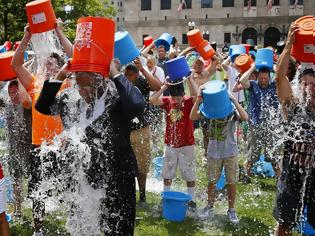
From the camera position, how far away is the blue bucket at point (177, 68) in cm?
534

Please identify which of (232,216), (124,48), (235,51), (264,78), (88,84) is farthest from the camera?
(235,51)

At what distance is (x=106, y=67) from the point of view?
3.20 meters

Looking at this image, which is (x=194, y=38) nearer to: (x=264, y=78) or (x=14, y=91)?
(x=264, y=78)

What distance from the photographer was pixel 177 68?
539 cm

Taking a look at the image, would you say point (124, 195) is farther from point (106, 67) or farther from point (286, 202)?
point (286, 202)

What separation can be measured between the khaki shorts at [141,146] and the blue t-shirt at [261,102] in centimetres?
184

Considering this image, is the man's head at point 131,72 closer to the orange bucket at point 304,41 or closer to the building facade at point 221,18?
the orange bucket at point 304,41

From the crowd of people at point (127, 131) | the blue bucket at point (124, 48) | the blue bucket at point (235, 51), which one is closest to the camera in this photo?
the crowd of people at point (127, 131)

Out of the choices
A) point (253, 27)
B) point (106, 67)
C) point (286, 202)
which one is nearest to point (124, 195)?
point (106, 67)

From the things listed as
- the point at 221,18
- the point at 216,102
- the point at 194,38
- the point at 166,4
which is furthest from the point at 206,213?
the point at 166,4

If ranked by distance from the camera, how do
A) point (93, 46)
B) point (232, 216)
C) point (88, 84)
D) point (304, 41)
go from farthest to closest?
point (232, 216) → point (304, 41) → point (88, 84) → point (93, 46)

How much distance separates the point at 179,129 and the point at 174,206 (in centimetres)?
92

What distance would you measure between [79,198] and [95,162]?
1.19ft

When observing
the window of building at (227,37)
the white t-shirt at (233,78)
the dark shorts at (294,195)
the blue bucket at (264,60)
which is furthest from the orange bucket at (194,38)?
the window of building at (227,37)
